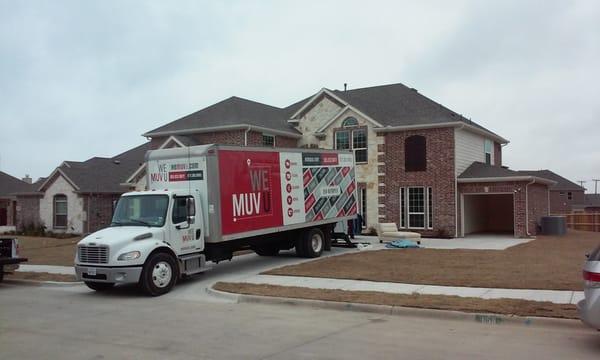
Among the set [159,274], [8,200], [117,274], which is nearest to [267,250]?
[159,274]

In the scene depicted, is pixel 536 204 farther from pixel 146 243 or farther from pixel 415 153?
pixel 146 243

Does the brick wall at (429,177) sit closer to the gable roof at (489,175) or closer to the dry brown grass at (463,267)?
the gable roof at (489,175)

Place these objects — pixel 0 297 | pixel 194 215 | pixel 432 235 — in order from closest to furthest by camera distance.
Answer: pixel 0 297 → pixel 194 215 → pixel 432 235

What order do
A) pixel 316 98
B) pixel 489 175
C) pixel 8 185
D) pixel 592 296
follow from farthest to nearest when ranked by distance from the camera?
pixel 8 185 → pixel 316 98 → pixel 489 175 → pixel 592 296

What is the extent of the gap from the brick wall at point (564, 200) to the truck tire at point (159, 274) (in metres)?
67.3

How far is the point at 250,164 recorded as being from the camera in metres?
16.4

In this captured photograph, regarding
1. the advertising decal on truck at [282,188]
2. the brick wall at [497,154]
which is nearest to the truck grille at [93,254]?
the advertising decal on truck at [282,188]

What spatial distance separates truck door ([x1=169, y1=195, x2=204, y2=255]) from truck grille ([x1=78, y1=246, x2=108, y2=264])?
5.39 ft

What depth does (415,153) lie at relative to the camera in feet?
94.3

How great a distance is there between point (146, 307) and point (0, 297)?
4.23 metres

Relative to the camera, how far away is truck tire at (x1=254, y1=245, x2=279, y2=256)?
63.8 feet

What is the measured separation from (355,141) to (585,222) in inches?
702

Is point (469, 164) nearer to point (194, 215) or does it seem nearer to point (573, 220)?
point (573, 220)

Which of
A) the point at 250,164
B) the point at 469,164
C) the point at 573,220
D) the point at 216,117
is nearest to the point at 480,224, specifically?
the point at 469,164
